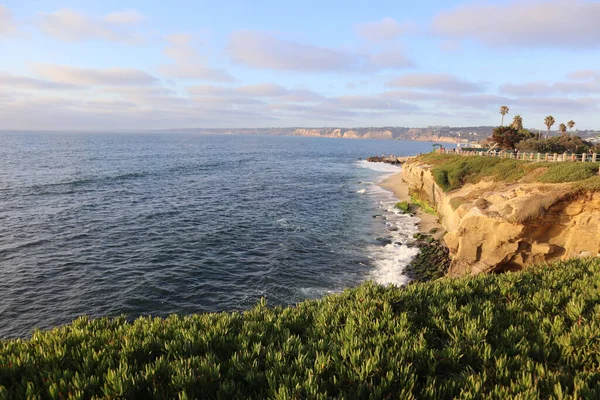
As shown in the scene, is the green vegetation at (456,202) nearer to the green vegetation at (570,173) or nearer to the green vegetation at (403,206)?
the green vegetation at (570,173)

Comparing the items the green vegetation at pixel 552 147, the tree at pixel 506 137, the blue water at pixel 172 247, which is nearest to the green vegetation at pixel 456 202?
the blue water at pixel 172 247

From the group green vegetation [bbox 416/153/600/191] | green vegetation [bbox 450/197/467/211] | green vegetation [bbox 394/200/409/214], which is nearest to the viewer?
green vegetation [bbox 416/153/600/191]

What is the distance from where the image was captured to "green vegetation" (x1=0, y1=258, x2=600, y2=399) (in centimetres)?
582

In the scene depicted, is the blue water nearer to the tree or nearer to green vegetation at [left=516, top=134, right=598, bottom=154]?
green vegetation at [left=516, top=134, right=598, bottom=154]

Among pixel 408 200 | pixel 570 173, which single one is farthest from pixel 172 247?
pixel 408 200

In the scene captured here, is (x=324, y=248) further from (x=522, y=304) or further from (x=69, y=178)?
(x=69, y=178)

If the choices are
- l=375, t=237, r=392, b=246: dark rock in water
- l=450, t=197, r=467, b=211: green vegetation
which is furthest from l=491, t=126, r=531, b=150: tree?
l=375, t=237, r=392, b=246: dark rock in water

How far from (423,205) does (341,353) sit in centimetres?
4516

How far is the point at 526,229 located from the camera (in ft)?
73.9

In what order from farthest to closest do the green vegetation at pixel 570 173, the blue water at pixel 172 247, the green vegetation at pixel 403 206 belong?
1. the green vegetation at pixel 403 206
2. the green vegetation at pixel 570 173
3. the blue water at pixel 172 247

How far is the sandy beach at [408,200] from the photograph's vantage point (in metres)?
37.9

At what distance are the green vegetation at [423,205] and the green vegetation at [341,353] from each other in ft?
120

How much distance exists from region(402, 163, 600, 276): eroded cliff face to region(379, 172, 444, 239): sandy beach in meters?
10.1

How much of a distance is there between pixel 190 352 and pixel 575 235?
23.5 m
